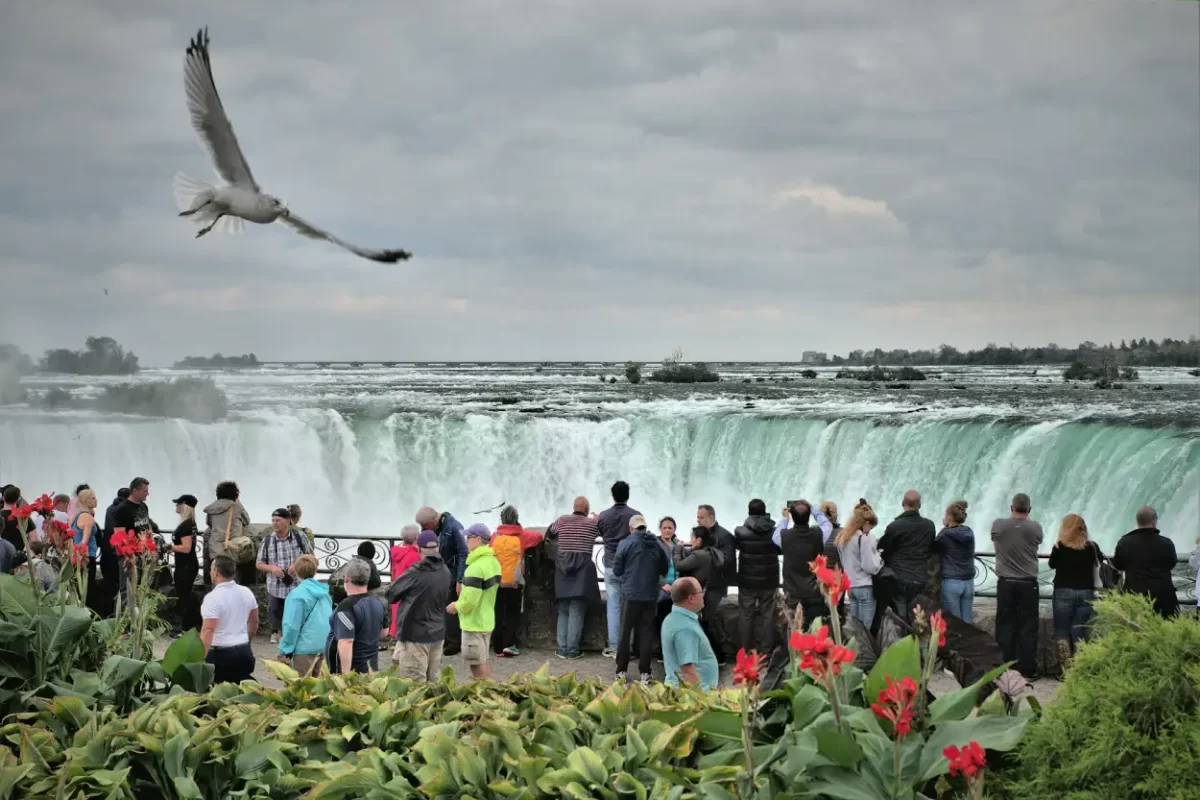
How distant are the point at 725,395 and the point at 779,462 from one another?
17238 millimetres

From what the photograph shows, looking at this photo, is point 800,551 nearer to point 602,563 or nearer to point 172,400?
point 602,563

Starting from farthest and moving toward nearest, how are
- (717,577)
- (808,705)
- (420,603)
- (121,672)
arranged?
1. (717,577)
2. (420,603)
3. (121,672)
4. (808,705)

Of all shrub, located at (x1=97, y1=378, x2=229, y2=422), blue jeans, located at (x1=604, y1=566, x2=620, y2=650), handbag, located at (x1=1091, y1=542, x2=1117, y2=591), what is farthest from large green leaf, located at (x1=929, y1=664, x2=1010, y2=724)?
shrub, located at (x1=97, y1=378, x2=229, y2=422)

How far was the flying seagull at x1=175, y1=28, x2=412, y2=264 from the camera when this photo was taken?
10.0 m

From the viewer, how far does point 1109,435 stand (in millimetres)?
16219

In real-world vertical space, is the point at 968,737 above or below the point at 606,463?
above

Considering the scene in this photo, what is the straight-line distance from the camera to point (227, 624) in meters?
5.87

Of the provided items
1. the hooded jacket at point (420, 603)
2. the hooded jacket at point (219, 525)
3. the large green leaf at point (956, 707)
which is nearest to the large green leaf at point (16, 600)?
the hooded jacket at point (420, 603)

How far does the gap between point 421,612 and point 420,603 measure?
0.21ft

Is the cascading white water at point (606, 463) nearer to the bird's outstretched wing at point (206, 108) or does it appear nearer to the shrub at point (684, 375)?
the bird's outstretched wing at point (206, 108)

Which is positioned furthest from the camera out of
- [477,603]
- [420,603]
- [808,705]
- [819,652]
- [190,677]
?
[477,603]

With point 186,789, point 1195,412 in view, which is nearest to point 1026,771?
point 186,789

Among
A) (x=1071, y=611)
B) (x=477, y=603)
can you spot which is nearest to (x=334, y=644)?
(x=477, y=603)

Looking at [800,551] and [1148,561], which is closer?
[1148,561]
